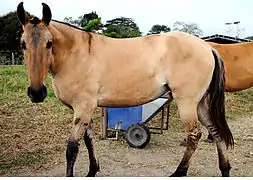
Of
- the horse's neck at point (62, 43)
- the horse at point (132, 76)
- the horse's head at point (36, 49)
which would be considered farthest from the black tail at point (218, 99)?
the horse's head at point (36, 49)

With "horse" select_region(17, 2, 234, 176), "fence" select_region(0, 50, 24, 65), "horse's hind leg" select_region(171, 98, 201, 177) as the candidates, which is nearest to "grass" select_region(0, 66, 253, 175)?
"horse" select_region(17, 2, 234, 176)

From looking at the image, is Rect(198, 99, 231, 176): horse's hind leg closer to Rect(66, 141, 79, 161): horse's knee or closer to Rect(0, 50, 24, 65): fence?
Rect(66, 141, 79, 161): horse's knee

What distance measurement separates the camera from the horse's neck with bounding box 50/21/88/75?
3609 millimetres

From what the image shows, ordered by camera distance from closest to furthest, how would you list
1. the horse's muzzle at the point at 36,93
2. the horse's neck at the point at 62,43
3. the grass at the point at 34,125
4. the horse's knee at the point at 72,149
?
1. the horse's muzzle at the point at 36,93
2. the horse's neck at the point at 62,43
3. the horse's knee at the point at 72,149
4. the grass at the point at 34,125

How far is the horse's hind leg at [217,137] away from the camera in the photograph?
4.04m

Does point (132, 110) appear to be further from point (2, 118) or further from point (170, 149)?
point (2, 118)

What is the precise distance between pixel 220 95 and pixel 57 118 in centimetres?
407

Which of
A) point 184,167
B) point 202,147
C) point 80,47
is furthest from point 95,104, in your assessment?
point 202,147

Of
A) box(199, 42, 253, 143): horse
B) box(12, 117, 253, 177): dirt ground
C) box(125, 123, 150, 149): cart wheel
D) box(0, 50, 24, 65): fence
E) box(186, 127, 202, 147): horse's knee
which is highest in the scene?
box(0, 50, 24, 65): fence

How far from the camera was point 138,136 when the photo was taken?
5.54 m

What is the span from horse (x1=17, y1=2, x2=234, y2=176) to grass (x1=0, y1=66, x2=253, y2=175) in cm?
123

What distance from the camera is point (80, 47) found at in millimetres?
3773

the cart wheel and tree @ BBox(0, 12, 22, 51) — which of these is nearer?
the cart wheel

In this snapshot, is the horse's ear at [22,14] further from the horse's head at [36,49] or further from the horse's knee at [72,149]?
the horse's knee at [72,149]
